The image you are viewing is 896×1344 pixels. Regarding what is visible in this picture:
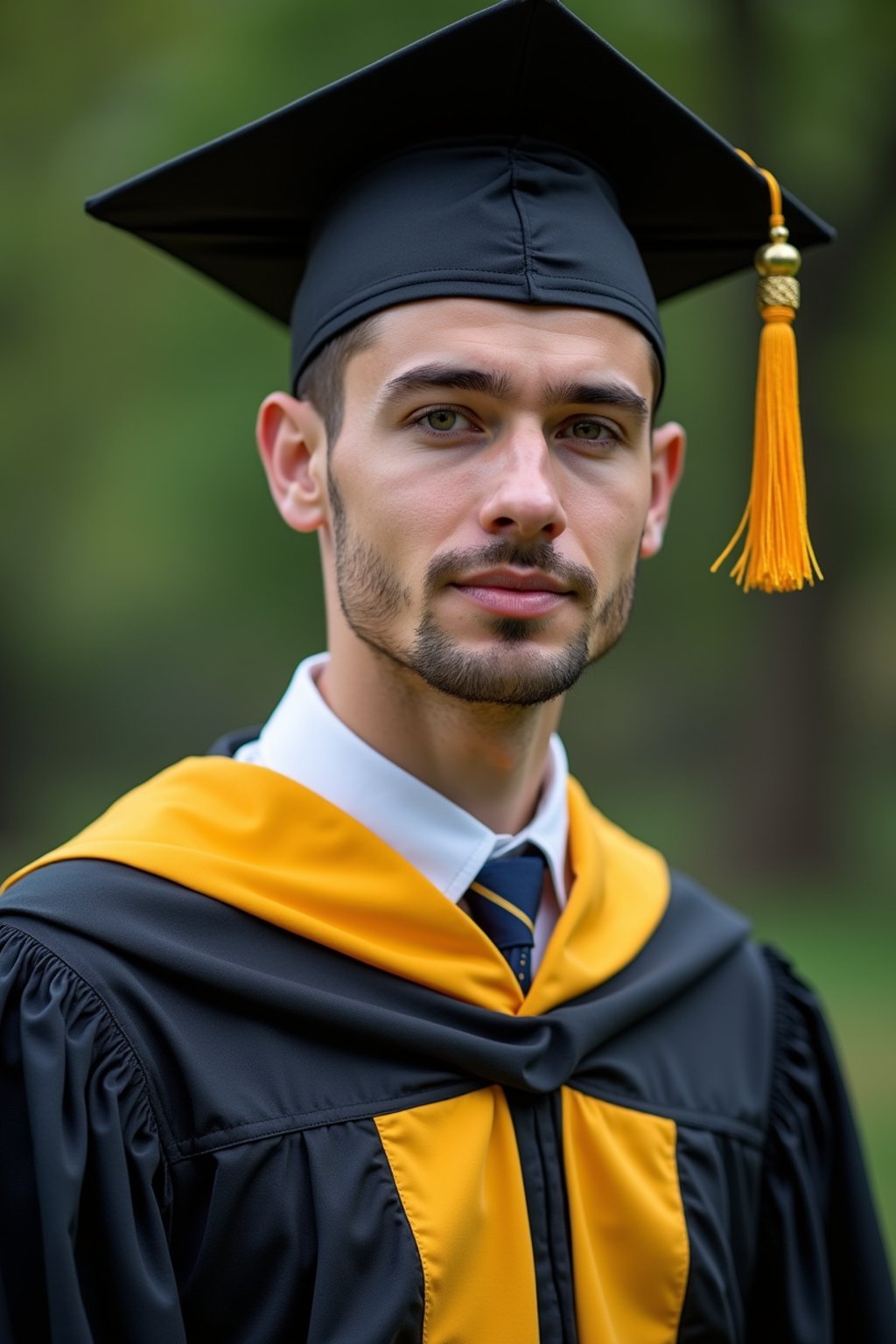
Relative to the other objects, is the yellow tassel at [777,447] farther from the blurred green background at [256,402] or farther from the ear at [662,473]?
the blurred green background at [256,402]

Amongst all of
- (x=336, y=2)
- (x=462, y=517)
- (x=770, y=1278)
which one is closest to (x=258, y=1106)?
(x=462, y=517)

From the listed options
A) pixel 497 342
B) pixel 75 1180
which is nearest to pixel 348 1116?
pixel 75 1180

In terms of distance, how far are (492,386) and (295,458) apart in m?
0.50

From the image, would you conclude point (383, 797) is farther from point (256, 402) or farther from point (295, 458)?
point (256, 402)

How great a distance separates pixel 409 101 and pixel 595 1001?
4.56 feet

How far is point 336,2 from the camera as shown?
11312mm

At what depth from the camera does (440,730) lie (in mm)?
2354

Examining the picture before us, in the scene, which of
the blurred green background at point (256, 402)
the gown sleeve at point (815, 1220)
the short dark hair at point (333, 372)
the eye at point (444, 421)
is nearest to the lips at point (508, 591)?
the eye at point (444, 421)

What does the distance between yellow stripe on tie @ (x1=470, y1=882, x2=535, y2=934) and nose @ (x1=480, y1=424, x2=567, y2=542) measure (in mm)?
554

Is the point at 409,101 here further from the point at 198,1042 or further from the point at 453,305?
the point at 198,1042

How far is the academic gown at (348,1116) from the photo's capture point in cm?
189

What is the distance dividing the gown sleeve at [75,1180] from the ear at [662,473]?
125cm

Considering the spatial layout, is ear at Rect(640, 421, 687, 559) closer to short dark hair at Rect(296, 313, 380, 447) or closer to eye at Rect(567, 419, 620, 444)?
eye at Rect(567, 419, 620, 444)

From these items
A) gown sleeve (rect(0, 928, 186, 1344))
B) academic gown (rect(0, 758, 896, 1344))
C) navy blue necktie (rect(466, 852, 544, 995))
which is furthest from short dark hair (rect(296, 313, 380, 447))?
gown sleeve (rect(0, 928, 186, 1344))
